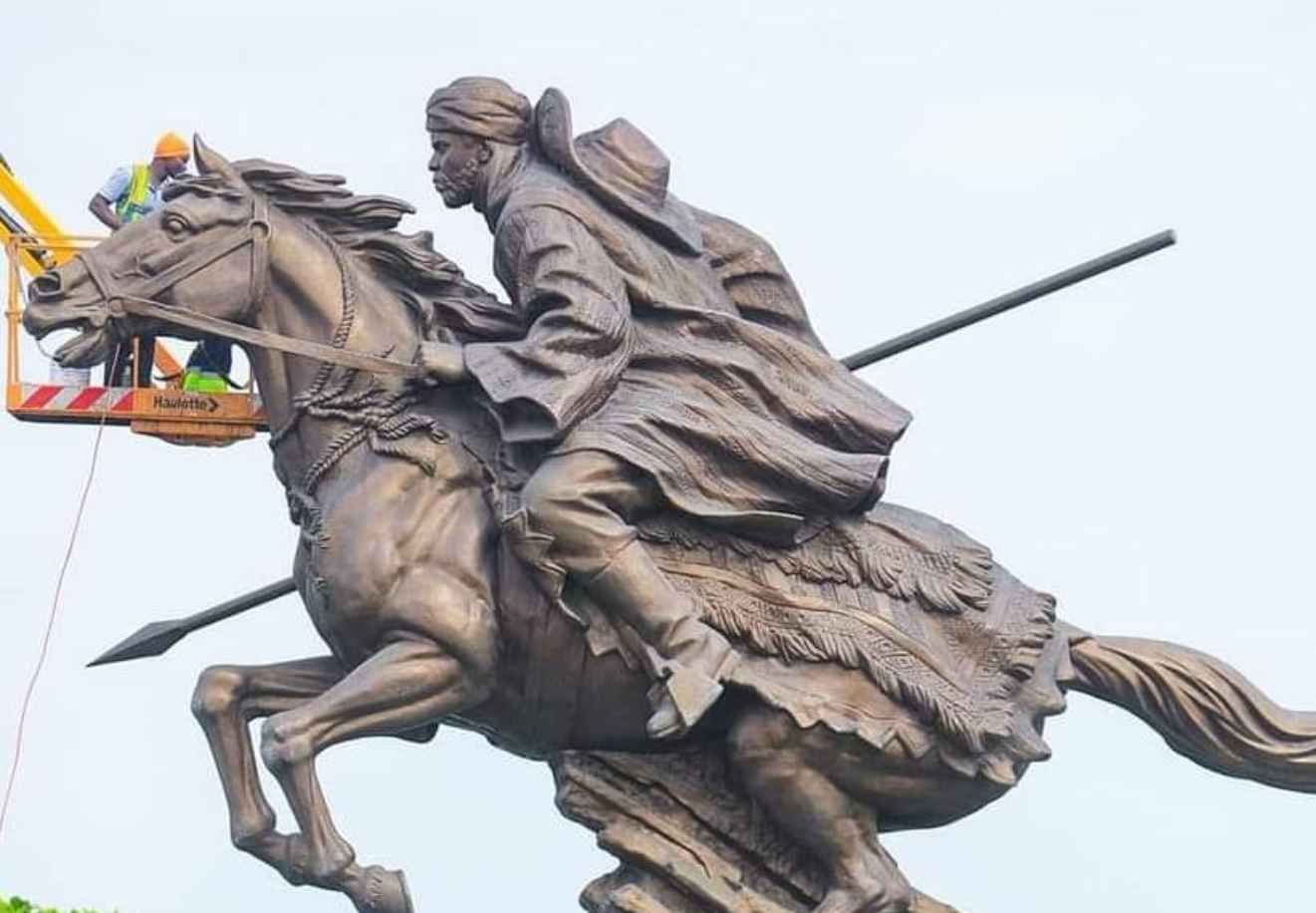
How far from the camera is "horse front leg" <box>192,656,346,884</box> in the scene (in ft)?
48.9

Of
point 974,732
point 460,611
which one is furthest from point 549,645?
point 974,732

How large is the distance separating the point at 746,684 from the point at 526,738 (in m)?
0.79

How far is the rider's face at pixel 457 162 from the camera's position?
50.5ft

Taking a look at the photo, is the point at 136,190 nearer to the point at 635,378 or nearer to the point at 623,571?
the point at 635,378

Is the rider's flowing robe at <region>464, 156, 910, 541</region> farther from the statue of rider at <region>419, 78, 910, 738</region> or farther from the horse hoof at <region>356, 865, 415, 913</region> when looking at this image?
the horse hoof at <region>356, 865, 415, 913</region>

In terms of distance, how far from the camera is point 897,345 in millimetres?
16188

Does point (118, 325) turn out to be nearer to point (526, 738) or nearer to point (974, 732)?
point (526, 738)

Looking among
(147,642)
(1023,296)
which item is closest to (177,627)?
(147,642)

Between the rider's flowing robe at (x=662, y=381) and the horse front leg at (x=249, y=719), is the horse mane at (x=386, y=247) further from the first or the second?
the horse front leg at (x=249, y=719)

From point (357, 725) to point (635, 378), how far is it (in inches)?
56.3

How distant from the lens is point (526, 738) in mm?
15250

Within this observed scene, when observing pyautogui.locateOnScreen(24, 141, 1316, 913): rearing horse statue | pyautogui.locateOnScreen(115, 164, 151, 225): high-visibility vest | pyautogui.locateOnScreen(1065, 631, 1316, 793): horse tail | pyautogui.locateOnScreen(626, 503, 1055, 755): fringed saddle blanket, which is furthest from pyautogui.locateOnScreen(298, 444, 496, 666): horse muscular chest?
pyautogui.locateOnScreen(115, 164, 151, 225): high-visibility vest

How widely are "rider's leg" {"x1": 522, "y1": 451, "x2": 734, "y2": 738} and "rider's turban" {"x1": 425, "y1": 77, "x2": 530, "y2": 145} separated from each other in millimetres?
1226

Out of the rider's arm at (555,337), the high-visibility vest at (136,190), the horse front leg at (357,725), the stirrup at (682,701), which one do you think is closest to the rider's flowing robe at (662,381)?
the rider's arm at (555,337)
